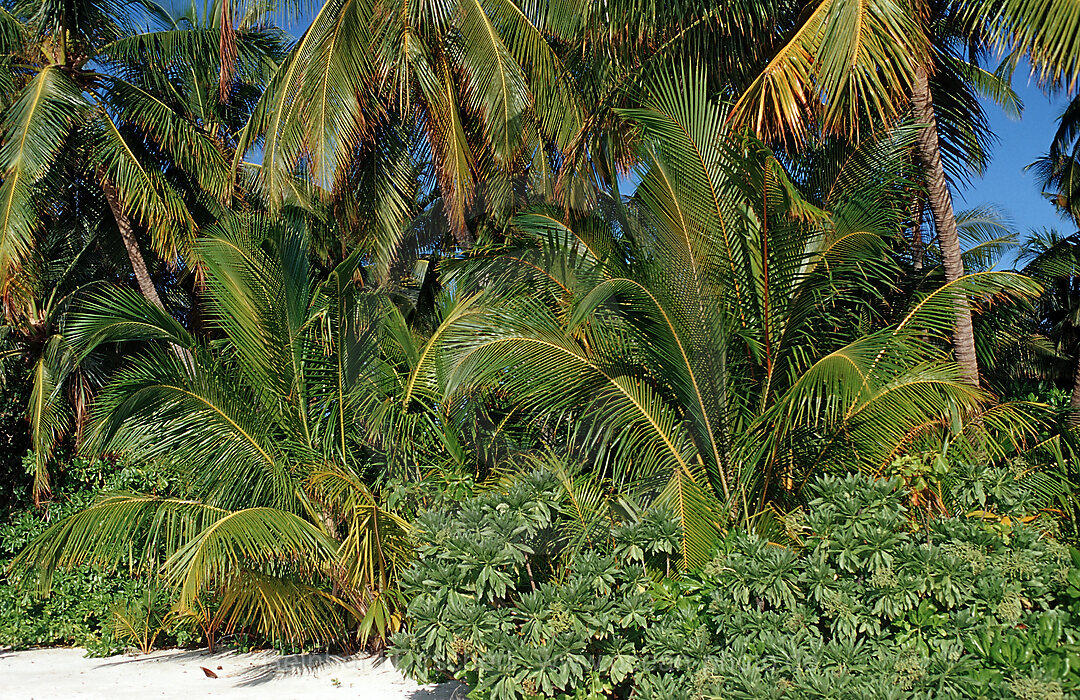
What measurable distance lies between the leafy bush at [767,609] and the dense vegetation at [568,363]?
0.9 inches

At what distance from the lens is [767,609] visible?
4.67 m

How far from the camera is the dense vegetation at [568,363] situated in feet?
14.7

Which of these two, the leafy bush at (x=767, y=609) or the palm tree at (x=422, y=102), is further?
the palm tree at (x=422, y=102)

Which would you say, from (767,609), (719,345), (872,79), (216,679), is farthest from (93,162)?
(767,609)

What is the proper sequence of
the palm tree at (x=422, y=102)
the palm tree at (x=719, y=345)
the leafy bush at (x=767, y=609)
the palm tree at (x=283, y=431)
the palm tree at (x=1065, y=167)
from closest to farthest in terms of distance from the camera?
the leafy bush at (x=767, y=609)
the palm tree at (x=719, y=345)
the palm tree at (x=283, y=431)
the palm tree at (x=422, y=102)
the palm tree at (x=1065, y=167)

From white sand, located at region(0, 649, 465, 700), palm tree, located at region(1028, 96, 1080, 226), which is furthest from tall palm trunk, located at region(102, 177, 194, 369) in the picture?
palm tree, located at region(1028, 96, 1080, 226)

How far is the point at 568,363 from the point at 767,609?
2000 mm

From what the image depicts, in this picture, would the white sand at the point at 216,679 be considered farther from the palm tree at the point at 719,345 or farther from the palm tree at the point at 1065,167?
the palm tree at the point at 1065,167

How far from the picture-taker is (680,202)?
17.6 feet

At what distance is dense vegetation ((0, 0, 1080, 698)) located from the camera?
4.48m

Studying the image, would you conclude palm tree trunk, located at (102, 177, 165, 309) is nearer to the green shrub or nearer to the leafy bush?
the green shrub

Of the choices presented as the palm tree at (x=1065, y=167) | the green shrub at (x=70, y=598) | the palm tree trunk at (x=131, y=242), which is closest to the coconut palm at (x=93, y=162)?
the palm tree trunk at (x=131, y=242)

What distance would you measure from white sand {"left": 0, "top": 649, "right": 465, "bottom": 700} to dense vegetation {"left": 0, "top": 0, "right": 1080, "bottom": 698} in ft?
1.08

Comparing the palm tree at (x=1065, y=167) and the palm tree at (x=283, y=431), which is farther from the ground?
the palm tree at (x=1065, y=167)
